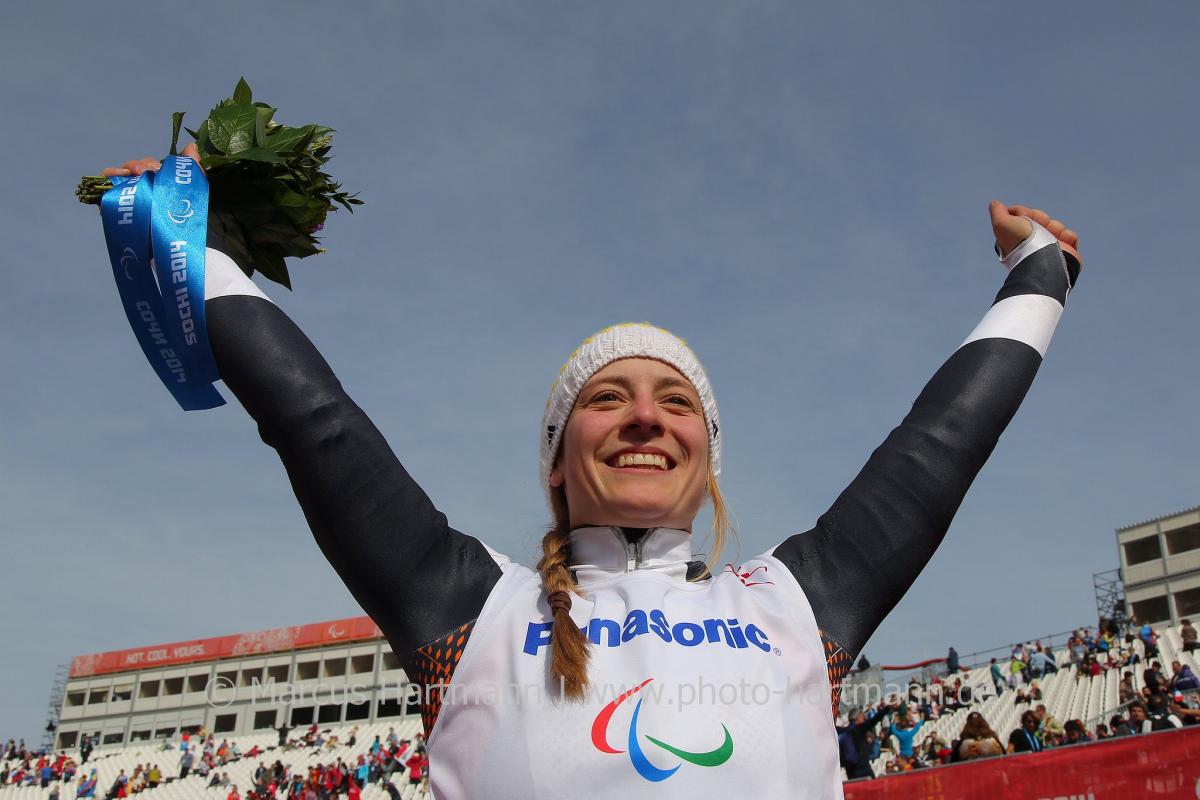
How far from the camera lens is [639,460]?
255cm

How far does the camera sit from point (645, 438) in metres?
2.56

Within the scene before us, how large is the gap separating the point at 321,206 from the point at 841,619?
5.36 ft

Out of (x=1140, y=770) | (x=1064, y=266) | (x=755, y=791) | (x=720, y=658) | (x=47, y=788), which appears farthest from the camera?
(x=47, y=788)

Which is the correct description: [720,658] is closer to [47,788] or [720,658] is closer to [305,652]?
[47,788]

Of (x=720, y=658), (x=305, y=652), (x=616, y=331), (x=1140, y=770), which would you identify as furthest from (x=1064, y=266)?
(x=305, y=652)

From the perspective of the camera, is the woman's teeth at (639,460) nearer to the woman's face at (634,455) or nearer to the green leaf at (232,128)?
the woman's face at (634,455)

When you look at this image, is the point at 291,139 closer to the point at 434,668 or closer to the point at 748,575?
the point at 434,668

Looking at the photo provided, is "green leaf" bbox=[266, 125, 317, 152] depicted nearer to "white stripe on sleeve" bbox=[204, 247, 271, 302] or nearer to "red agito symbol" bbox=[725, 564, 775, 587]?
"white stripe on sleeve" bbox=[204, 247, 271, 302]

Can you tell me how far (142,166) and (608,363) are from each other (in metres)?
1.24

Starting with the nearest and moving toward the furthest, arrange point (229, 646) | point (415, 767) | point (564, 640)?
point (564, 640)
point (415, 767)
point (229, 646)

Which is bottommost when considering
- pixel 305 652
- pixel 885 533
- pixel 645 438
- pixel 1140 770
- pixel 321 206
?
pixel 1140 770

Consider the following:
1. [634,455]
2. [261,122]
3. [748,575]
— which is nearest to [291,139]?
[261,122]

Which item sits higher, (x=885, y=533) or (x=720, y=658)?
(x=885, y=533)

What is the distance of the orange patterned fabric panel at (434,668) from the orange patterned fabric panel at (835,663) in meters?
0.78
